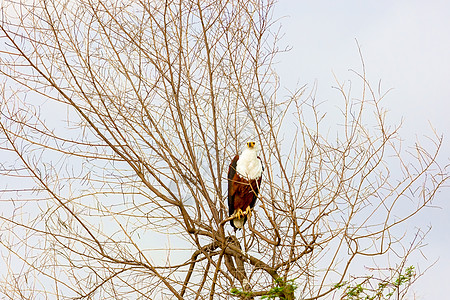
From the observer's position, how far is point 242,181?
204 inches

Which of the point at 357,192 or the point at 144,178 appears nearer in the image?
the point at 357,192

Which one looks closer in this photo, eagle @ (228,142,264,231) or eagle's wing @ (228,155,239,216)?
eagle @ (228,142,264,231)

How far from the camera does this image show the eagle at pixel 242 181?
5.03 metres

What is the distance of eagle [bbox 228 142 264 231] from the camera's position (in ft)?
16.5

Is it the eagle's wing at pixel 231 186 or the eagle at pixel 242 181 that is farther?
the eagle's wing at pixel 231 186

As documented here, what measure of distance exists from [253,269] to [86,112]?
1831 millimetres

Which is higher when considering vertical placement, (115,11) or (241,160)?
(115,11)

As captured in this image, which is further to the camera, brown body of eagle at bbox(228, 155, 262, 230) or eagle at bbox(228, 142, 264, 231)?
brown body of eagle at bbox(228, 155, 262, 230)

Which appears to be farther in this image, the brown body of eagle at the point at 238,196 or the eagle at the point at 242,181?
the brown body of eagle at the point at 238,196

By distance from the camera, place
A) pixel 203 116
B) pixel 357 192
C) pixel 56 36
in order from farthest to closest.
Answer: pixel 203 116 → pixel 56 36 → pixel 357 192

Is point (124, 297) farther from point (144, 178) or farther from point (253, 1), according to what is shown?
point (253, 1)

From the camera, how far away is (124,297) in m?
4.80

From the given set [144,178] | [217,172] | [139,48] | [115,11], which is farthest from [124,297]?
[115,11]

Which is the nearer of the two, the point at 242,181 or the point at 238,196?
the point at 242,181
